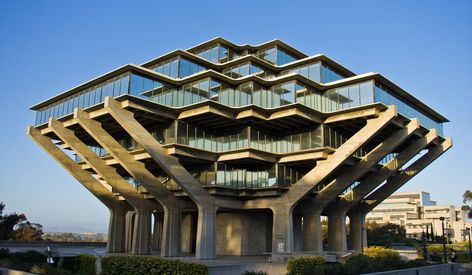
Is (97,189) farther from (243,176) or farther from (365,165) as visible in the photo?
(365,165)

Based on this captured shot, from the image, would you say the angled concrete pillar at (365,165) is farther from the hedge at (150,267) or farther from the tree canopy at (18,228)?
the tree canopy at (18,228)

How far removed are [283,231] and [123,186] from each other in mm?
14131

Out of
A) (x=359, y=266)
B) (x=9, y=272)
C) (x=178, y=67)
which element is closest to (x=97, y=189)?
(x=178, y=67)

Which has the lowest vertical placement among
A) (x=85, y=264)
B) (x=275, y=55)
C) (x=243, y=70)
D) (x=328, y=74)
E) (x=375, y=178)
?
(x=85, y=264)

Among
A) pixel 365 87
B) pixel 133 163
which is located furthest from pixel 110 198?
pixel 365 87

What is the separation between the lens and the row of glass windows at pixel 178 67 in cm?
4047

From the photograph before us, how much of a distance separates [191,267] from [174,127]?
18.3 m

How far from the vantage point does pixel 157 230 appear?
51188mm

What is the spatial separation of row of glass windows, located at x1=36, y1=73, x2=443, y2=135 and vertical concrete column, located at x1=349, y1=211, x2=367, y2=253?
576 inches

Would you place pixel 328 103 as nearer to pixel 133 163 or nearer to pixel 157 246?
pixel 133 163

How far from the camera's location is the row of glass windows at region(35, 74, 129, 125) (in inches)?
1399

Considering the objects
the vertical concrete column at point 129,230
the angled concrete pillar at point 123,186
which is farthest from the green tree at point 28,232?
the angled concrete pillar at point 123,186

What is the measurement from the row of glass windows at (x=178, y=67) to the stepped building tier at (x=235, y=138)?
0.10m

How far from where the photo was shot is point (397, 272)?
2006 cm
